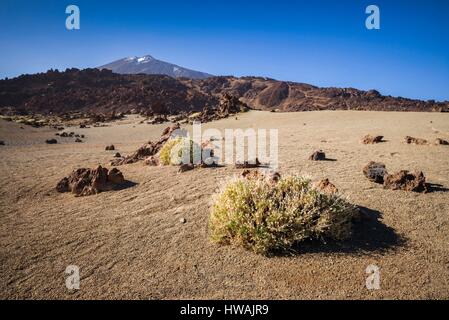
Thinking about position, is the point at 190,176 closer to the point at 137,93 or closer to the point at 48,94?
the point at 137,93

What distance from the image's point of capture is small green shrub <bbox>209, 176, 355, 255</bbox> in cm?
466

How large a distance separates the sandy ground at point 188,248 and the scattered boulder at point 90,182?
0.23 meters

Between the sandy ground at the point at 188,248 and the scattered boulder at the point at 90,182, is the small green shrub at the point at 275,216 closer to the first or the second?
the sandy ground at the point at 188,248

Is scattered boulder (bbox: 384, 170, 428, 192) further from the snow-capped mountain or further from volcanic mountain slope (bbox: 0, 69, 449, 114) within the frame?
the snow-capped mountain

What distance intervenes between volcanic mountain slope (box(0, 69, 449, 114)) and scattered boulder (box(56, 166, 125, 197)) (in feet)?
98.2

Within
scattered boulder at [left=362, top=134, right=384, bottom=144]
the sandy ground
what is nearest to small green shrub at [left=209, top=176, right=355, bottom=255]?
the sandy ground

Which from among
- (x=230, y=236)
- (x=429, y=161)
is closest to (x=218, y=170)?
(x=230, y=236)

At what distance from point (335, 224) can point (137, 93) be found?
2099 inches

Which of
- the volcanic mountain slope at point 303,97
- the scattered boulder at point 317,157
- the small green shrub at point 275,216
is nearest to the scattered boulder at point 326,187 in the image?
the small green shrub at point 275,216

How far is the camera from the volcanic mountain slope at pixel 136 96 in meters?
47.6

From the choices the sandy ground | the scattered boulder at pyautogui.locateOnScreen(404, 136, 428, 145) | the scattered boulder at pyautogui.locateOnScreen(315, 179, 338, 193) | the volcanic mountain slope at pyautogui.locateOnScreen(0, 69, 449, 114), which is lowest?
the sandy ground

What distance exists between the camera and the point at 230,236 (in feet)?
16.1

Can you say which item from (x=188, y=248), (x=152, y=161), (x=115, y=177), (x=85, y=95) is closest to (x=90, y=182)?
(x=115, y=177)

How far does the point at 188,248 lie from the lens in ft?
16.0
